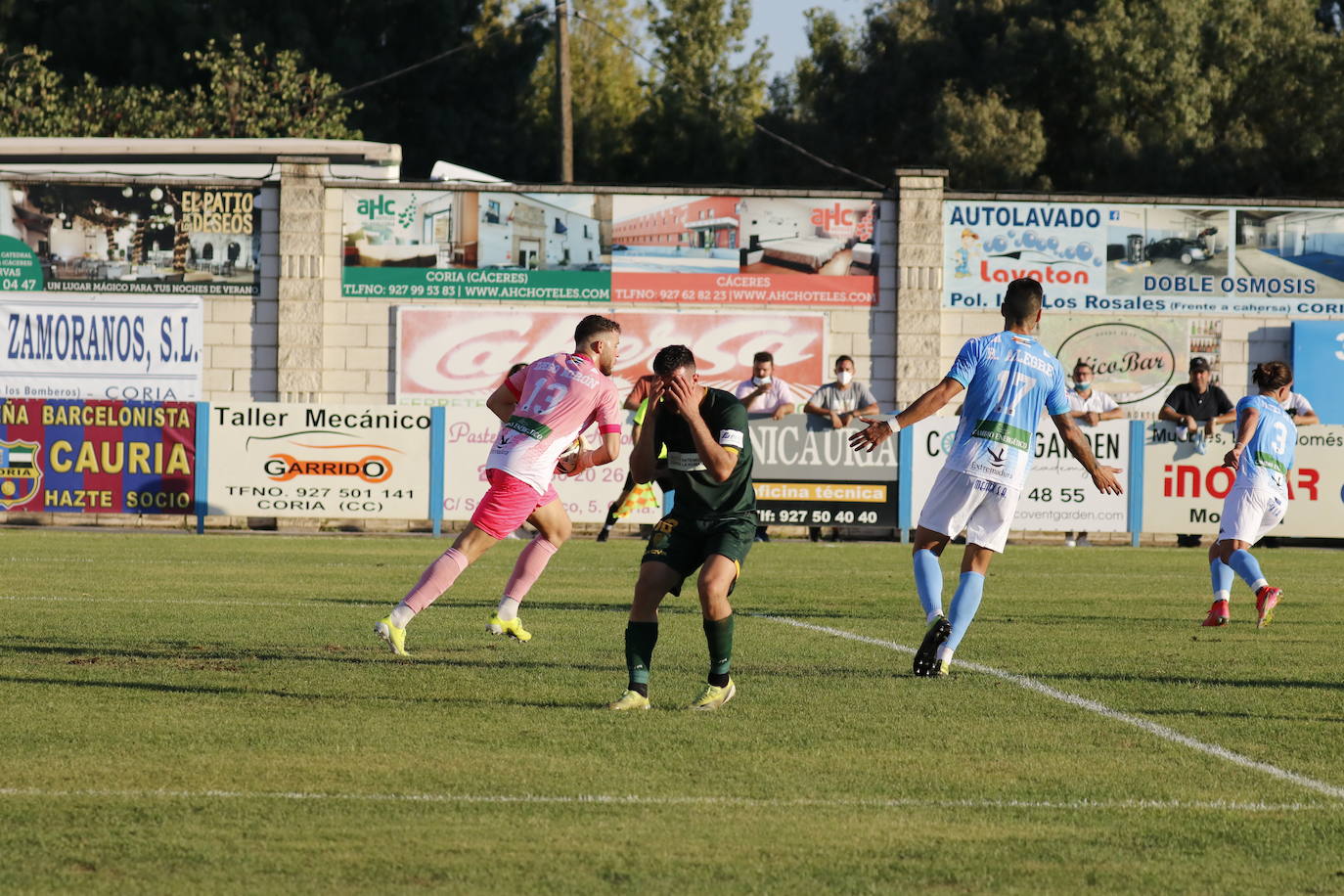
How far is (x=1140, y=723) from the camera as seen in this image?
8.05 meters

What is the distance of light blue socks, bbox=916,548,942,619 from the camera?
962 cm

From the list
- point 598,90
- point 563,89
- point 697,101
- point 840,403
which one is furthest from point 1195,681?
point 598,90

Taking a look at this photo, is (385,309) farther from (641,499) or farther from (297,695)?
(297,695)

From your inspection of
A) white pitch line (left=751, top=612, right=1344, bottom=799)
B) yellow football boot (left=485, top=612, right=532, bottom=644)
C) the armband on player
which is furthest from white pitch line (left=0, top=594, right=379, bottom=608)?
white pitch line (left=751, top=612, right=1344, bottom=799)

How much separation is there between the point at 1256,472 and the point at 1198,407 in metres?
9.40

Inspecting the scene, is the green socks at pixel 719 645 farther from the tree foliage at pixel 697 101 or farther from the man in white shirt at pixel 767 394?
the tree foliage at pixel 697 101

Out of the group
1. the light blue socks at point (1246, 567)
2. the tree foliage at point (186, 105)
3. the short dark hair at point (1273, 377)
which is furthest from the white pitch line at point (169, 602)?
the tree foliage at point (186, 105)

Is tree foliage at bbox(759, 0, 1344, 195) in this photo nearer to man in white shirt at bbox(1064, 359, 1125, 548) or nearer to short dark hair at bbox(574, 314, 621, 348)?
man in white shirt at bbox(1064, 359, 1125, 548)

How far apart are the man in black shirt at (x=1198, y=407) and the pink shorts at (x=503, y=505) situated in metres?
13.7

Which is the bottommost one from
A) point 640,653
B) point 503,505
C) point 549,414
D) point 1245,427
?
point 640,653

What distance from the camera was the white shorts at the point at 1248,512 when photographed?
1326cm

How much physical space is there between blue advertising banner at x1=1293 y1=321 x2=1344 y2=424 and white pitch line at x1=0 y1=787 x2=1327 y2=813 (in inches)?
835

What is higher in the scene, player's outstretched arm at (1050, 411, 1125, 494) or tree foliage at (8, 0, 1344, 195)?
tree foliage at (8, 0, 1344, 195)

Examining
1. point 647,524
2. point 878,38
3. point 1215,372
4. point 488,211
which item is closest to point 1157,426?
point 1215,372
